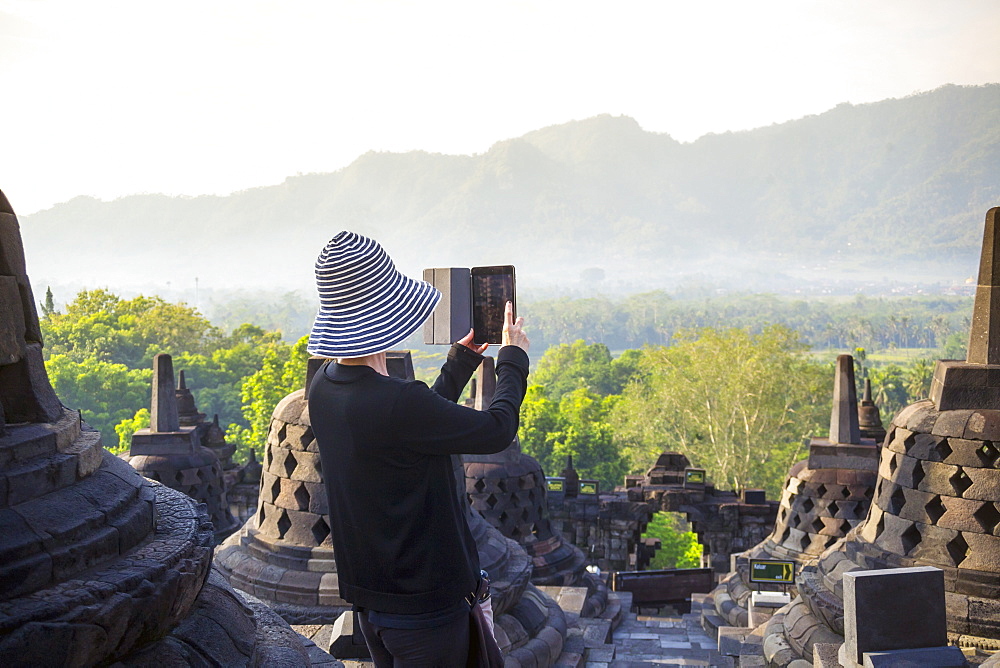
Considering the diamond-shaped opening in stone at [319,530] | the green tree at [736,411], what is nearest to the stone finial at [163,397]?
the diamond-shaped opening in stone at [319,530]

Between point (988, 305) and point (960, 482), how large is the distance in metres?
1.17

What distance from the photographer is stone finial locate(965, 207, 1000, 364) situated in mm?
5449

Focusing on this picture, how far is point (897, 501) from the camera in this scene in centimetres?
584

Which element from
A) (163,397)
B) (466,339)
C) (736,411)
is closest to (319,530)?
(466,339)

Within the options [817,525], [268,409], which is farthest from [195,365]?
[817,525]

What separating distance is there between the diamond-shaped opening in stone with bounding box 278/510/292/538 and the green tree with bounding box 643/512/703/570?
68.5 ft

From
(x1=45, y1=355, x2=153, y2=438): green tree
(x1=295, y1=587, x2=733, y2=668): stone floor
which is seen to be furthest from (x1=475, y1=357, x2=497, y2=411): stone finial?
(x1=45, y1=355, x2=153, y2=438): green tree

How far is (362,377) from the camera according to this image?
8.16ft

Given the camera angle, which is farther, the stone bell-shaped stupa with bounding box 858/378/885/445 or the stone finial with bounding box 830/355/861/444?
the stone bell-shaped stupa with bounding box 858/378/885/445

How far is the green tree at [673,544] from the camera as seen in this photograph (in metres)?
26.7

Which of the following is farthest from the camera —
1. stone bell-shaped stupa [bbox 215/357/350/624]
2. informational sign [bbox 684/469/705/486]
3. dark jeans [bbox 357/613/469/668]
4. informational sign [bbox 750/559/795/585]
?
informational sign [bbox 684/469/705/486]

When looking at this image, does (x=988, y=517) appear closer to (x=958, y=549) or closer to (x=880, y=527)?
(x=958, y=549)

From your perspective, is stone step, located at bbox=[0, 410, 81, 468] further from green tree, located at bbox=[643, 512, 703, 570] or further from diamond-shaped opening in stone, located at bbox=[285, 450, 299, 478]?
green tree, located at bbox=[643, 512, 703, 570]

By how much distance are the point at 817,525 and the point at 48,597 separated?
11.3 metres
